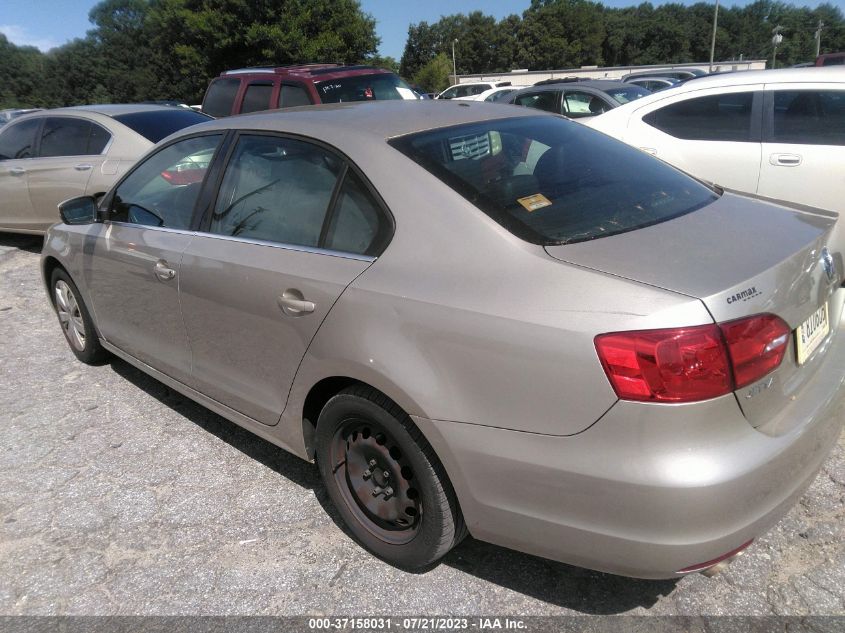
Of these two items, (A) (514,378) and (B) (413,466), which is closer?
(A) (514,378)

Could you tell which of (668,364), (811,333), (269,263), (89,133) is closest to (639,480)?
(668,364)

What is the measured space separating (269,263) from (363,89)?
264 inches

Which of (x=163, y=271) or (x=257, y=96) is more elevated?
(x=257, y=96)

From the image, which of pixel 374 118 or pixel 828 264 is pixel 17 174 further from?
pixel 828 264

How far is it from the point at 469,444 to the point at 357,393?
0.51 m

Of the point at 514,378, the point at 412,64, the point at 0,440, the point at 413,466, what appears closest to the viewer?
the point at 514,378

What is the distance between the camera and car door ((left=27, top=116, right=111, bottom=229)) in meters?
7.14

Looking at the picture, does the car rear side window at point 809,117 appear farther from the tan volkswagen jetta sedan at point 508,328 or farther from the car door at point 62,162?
the car door at point 62,162

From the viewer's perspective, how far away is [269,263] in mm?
2736

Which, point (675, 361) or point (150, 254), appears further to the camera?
point (150, 254)

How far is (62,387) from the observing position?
4.41 m

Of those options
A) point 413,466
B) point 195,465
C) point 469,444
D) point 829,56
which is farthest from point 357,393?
point 829,56

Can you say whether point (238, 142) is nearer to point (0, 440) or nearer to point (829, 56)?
point (0, 440)

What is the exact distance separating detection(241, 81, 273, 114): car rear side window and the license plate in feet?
25.0
